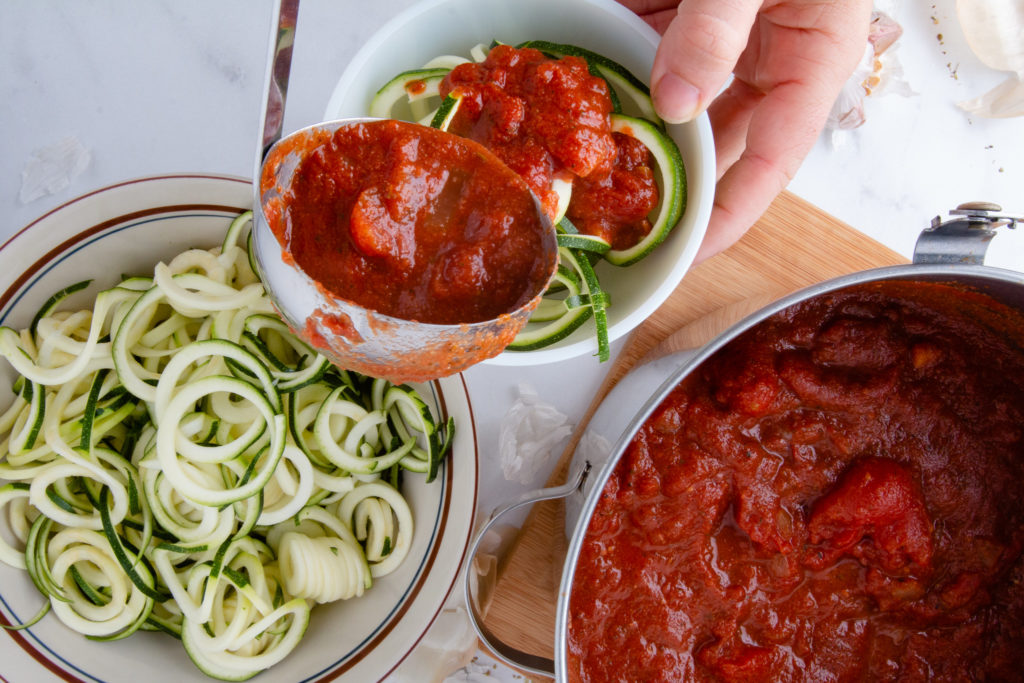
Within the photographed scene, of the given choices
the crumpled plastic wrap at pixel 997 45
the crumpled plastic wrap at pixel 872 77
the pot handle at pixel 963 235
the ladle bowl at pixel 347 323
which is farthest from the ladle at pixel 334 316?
the crumpled plastic wrap at pixel 997 45

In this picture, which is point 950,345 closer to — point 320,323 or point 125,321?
point 320,323

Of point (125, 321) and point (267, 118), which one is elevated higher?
point (267, 118)

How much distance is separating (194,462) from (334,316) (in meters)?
0.68

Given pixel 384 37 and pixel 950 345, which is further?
pixel 950 345

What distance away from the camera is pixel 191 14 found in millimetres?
1876

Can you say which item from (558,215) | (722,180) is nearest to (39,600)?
(558,215)

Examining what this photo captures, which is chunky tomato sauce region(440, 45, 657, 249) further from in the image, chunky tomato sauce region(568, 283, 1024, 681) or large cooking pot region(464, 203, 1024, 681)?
chunky tomato sauce region(568, 283, 1024, 681)

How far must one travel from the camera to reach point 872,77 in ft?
6.47

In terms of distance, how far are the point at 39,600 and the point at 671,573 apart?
1.26 metres

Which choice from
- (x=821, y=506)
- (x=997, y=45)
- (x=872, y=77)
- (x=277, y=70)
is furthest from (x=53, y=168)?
(x=997, y=45)

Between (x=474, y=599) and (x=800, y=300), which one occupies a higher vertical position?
(x=800, y=300)

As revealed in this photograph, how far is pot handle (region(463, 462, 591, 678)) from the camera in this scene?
1.40 m

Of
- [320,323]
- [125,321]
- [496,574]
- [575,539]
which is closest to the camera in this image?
[320,323]

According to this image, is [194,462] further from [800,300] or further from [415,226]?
[800,300]
